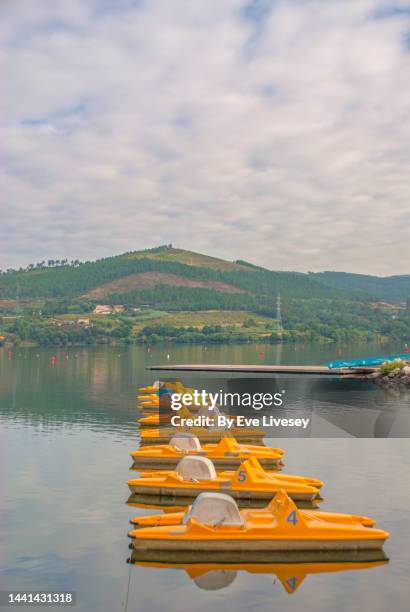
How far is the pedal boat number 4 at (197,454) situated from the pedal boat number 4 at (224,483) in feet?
26.2

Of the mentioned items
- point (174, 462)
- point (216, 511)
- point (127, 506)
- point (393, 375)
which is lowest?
point (127, 506)

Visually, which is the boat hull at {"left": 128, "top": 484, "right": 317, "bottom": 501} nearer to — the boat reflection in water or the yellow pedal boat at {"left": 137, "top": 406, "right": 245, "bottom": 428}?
the boat reflection in water

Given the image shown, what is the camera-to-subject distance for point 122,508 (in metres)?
42.1

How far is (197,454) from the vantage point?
5262 cm

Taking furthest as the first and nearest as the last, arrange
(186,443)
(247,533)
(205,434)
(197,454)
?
(205,434) → (186,443) → (197,454) → (247,533)

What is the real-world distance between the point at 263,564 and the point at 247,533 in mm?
1630

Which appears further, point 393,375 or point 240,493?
point 393,375

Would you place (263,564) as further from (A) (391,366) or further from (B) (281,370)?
(B) (281,370)

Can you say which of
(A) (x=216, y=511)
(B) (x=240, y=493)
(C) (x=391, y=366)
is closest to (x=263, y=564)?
(A) (x=216, y=511)

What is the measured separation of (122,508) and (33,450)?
21861mm

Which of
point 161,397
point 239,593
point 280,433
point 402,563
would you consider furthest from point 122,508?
point 161,397

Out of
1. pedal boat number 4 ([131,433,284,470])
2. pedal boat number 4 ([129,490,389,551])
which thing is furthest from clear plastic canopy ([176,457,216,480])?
pedal boat number 4 ([129,490,389,551])

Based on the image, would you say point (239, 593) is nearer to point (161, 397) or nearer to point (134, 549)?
point (134, 549)

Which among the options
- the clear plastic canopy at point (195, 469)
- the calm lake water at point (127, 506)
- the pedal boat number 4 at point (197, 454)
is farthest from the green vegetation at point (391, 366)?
the clear plastic canopy at point (195, 469)
